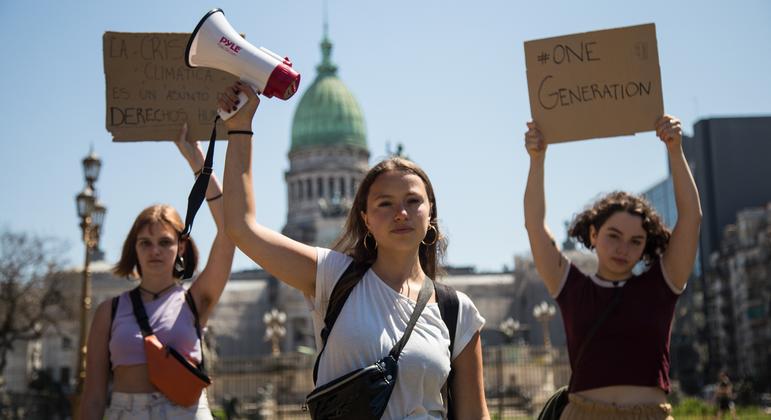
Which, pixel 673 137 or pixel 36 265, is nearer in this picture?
pixel 673 137

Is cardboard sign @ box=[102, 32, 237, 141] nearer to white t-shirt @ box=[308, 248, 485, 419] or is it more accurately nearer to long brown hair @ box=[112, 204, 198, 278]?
long brown hair @ box=[112, 204, 198, 278]

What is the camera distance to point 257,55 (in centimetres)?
446

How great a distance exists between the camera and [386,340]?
4.10 m

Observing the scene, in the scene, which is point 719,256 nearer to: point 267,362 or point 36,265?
point 267,362

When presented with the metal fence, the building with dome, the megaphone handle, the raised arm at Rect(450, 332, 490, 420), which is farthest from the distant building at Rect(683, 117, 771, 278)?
the megaphone handle

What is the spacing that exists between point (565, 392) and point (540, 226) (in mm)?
843

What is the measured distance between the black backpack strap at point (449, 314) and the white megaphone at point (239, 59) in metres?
1.00

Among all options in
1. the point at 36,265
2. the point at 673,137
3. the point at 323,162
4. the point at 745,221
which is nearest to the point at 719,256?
the point at 745,221

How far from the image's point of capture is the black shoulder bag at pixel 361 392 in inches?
158

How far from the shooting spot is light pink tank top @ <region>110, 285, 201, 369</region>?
556 cm

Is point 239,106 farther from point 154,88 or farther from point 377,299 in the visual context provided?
point 154,88

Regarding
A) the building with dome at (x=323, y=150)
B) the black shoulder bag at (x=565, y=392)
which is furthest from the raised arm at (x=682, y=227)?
the building with dome at (x=323, y=150)

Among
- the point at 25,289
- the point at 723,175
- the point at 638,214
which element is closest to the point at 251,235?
the point at 638,214

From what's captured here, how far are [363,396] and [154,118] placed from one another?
9.66ft
